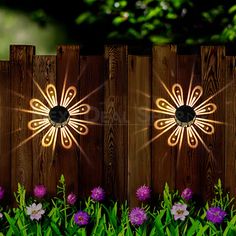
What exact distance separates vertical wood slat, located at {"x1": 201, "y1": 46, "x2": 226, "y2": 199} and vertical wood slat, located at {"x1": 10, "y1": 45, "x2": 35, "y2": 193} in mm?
1247

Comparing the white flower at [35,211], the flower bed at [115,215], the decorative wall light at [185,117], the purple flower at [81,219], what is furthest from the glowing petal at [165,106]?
the white flower at [35,211]

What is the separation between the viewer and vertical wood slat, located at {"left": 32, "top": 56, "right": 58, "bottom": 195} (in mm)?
4949

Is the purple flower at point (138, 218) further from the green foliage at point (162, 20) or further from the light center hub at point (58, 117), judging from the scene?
the green foliage at point (162, 20)

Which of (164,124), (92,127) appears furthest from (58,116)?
(164,124)

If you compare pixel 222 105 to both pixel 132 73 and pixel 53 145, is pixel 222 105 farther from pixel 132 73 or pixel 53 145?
pixel 53 145

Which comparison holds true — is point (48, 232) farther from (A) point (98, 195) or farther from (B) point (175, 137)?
(B) point (175, 137)

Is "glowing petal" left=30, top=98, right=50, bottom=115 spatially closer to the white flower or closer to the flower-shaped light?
the flower-shaped light

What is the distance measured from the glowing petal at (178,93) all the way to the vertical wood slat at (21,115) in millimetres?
1033

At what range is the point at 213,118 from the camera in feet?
16.1

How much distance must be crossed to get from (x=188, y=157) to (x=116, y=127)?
55cm

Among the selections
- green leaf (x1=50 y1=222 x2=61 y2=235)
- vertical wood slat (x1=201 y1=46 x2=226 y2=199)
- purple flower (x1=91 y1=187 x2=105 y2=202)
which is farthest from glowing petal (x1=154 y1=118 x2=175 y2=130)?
green leaf (x1=50 y1=222 x2=61 y2=235)

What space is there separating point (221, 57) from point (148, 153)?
0.86 metres

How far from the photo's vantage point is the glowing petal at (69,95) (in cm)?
494

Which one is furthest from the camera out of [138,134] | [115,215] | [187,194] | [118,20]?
[118,20]
